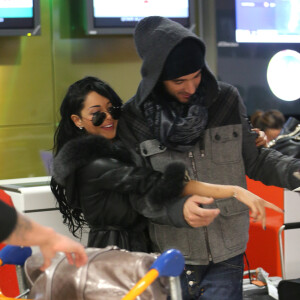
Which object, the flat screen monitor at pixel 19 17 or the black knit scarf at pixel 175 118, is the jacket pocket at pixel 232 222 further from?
the flat screen monitor at pixel 19 17

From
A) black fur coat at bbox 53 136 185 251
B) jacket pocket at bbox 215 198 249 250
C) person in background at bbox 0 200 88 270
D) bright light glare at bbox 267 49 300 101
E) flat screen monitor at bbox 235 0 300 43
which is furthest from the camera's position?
bright light glare at bbox 267 49 300 101

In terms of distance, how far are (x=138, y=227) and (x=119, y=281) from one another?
66cm

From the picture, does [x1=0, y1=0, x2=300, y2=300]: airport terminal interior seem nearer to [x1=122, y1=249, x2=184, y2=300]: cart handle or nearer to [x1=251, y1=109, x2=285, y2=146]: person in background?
[x1=251, y1=109, x2=285, y2=146]: person in background

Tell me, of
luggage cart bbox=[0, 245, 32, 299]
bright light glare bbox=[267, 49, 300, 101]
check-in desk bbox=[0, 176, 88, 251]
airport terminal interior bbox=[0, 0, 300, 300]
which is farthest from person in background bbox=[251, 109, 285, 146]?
luggage cart bbox=[0, 245, 32, 299]

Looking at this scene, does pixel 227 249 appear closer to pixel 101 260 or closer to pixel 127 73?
pixel 101 260

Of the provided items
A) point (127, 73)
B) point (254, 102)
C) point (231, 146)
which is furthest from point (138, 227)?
point (254, 102)

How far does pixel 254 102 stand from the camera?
7.00 meters

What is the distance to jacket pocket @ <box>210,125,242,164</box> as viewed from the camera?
91.3 inches

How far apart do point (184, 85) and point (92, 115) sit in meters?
0.41

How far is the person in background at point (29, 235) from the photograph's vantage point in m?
1.47

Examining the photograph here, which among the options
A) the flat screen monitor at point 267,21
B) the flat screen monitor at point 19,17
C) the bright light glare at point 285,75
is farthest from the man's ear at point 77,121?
the bright light glare at point 285,75

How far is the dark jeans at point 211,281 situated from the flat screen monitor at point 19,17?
3.80m

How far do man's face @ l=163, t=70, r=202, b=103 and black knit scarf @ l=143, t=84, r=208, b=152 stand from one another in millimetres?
25

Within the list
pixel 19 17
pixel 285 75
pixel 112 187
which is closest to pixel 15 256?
pixel 112 187
